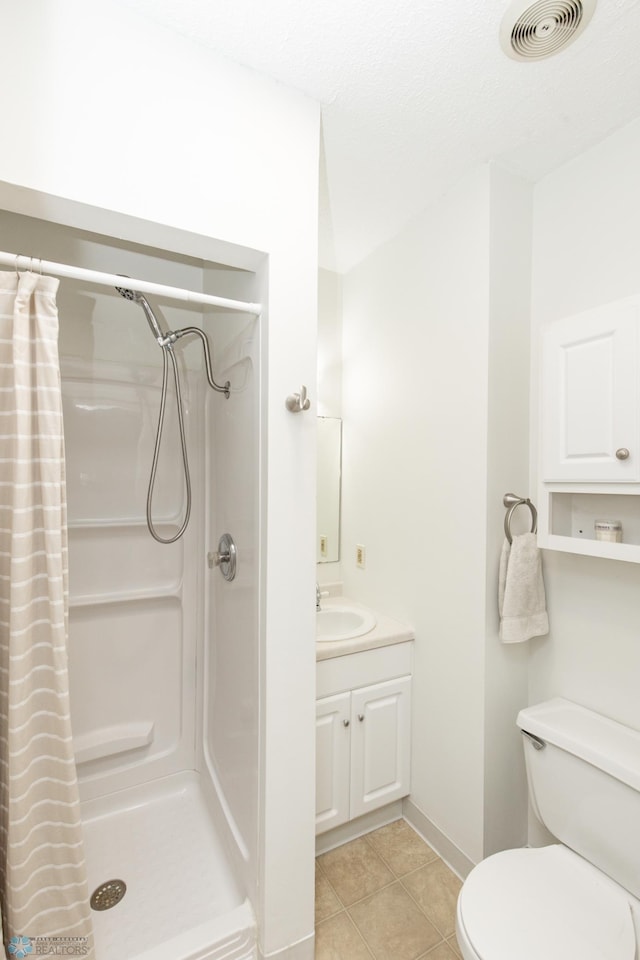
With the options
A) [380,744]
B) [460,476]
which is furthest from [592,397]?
[380,744]

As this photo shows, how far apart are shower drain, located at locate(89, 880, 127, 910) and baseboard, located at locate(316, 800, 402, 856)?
694mm

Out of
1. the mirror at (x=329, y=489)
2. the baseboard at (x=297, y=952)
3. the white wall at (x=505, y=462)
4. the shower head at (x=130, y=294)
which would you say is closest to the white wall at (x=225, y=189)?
the baseboard at (x=297, y=952)

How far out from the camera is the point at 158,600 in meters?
1.89

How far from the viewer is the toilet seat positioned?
0.96 m

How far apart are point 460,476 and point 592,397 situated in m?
0.49

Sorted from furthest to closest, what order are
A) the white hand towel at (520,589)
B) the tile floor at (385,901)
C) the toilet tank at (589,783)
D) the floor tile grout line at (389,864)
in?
the floor tile grout line at (389,864) → the white hand towel at (520,589) → the tile floor at (385,901) → the toilet tank at (589,783)

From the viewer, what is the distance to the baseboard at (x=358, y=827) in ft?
5.52

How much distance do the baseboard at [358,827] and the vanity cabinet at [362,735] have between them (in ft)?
0.29

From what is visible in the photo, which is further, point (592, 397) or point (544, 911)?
point (592, 397)

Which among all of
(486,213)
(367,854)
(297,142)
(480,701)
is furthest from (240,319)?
(367,854)

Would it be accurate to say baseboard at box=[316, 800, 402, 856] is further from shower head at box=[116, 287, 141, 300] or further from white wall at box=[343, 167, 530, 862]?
shower head at box=[116, 287, 141, 300]

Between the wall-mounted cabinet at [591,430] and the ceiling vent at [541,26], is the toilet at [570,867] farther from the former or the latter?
the ceiling vent at [541,26]

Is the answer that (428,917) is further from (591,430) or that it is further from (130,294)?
(130,294)

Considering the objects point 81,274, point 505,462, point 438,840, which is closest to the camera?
point 81,274
